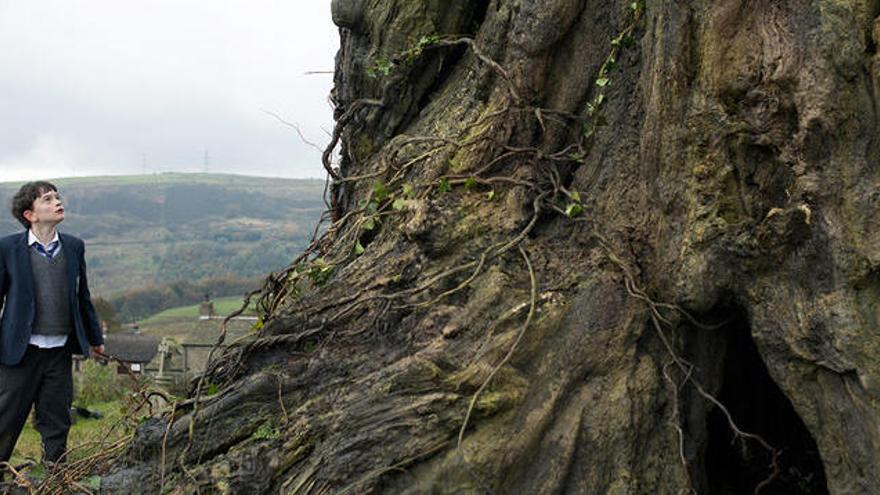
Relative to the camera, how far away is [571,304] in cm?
652

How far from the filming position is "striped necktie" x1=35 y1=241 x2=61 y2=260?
336 inches

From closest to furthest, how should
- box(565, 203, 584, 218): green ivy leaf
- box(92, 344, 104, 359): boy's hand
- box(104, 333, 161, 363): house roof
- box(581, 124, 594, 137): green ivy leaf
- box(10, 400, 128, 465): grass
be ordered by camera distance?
box(565, 203, 584, 218): green ivy leaf
box(581, 124, 594, 137): green ivy leaf
box(92, 344, 104, 359): boy's hand
box(10, 400, 128, 465): grass
box(104, 333, 161, 363): house roof

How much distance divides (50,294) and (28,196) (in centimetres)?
99

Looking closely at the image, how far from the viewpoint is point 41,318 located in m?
8.47

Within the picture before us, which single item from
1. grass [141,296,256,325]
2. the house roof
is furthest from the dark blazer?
grass [141,296,256,325]

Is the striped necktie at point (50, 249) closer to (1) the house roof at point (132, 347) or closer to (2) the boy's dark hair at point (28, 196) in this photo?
(2) the boy's dark hair at point (28, 196)

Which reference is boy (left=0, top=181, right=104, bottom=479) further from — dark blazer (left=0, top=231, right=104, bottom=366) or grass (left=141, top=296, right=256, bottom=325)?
grass (left=141, top=296, right=256, bottom=325)

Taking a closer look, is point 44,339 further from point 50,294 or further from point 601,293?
point 601,293

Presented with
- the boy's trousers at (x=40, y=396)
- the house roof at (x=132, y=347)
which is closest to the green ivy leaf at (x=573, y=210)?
the boy's trousers at (x=40, y=396)

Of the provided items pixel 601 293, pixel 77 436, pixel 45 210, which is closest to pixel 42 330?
pixel 45 210

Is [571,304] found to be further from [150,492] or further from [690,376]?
[150,492]

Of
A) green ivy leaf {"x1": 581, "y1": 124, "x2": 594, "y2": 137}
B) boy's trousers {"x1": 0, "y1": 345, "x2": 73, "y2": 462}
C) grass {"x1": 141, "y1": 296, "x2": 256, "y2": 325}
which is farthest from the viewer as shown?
grass {"x1": 141, "y1": 296, "x2": 256, "y2": 325}

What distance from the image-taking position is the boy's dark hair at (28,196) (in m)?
8.36

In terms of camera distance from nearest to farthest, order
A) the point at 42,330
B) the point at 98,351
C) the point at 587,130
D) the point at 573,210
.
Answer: the point at 573,210 → the point at 587,130 → the point at 42,330 → the point at 98,351
